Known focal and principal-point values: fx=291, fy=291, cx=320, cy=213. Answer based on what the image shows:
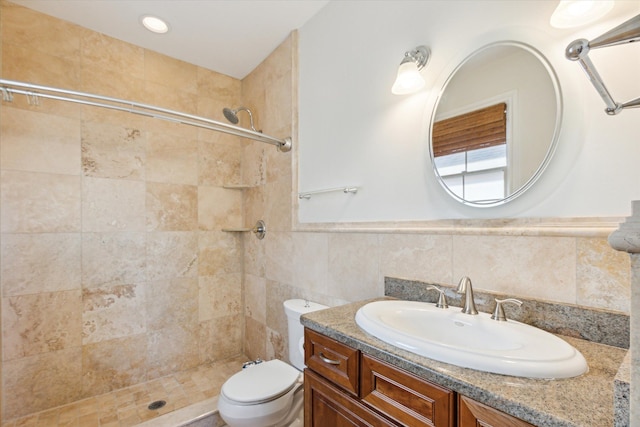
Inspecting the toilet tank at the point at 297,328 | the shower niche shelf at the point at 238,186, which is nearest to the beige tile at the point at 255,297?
the toilet tank at the point at 297,328

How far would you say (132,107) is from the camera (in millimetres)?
1796

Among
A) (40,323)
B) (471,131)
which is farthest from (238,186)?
(471,131)

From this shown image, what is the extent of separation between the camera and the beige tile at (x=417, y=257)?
3.95 feet

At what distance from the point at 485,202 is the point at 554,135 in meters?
0.29

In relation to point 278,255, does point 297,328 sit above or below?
below

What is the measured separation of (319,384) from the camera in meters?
1.07

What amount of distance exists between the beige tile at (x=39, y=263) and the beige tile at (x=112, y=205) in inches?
6.0

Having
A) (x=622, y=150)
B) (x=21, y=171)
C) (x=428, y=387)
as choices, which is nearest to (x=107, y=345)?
(x=21, y=171)

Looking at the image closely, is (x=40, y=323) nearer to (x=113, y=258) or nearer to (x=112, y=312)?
(x=112, y=312)

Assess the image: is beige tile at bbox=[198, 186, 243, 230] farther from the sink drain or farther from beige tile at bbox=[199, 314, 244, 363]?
the sink drain

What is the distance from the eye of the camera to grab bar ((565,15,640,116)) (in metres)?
0.48

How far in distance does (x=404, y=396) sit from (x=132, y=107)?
6.77 feet

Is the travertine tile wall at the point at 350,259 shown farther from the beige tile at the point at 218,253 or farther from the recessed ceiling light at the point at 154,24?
the recessed ceiling light at the point at 154,24

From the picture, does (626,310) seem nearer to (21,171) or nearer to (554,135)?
(554,135)
